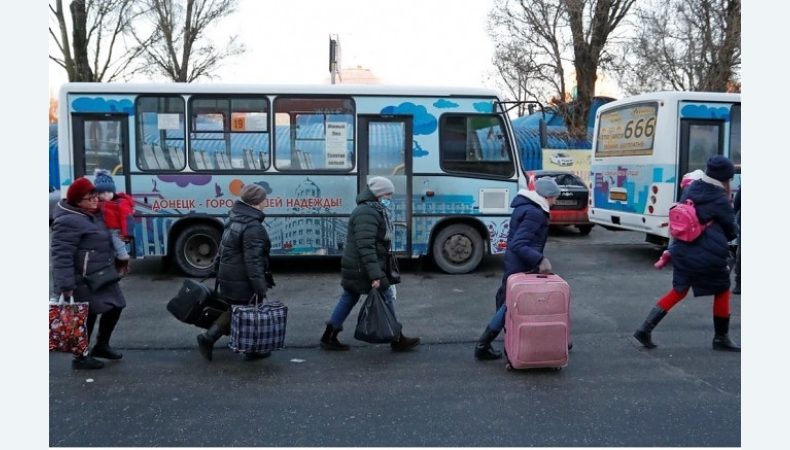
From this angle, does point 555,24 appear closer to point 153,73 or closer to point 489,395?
point 153,73

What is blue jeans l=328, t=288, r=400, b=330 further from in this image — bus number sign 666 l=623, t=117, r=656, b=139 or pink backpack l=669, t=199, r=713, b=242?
bus number sign 666 l=623, t=117, r=656, b=139

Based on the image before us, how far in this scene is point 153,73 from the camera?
24.2 m

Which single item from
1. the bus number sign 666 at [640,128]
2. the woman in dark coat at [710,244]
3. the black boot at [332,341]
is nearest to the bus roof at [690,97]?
the bus number sign 666 at [640,128]

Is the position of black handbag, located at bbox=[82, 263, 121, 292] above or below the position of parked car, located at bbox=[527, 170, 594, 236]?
below

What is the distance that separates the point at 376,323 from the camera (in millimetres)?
5680

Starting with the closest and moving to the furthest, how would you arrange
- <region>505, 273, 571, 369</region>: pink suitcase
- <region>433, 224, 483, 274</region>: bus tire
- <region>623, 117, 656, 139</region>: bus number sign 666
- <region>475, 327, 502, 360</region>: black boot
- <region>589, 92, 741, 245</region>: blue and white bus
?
1. <region>505, 273, 571, 369</region>: pink suitcase
2. <region>475, 327, 502, 360</region>: black boot
3. <region>433, 224, 483, 274</region>: bus tire
4. <region>589, 92, 741, 245</region>: blue and white bus
5. <region>623, 117, 656, 139</region>: bus number sign 666

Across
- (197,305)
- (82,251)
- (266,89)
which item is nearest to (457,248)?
(266,89)

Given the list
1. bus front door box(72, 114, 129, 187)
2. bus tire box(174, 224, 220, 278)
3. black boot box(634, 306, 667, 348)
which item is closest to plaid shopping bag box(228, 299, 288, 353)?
black boot box(634, 306, 667, 348)

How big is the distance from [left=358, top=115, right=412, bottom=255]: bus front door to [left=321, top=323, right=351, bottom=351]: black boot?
3.51m

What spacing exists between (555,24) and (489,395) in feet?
71.5

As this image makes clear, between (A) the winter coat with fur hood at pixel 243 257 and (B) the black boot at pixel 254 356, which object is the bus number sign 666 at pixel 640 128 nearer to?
(A) the winter coat with fur hood at pixel 243 257

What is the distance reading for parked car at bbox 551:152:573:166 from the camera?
21531 mm

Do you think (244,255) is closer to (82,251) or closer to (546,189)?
(82,251)

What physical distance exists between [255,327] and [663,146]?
24.6 feet
